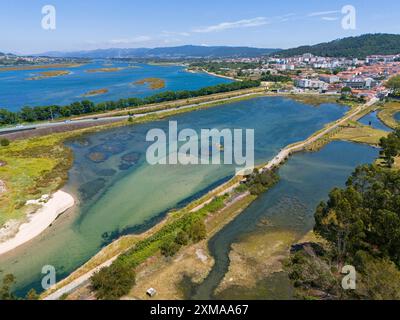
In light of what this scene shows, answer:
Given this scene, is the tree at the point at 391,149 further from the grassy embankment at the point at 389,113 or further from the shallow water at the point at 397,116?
the shallow water at the point at 397,116

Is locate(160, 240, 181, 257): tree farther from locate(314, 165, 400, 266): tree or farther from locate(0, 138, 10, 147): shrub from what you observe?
locate(0, 138, 10, 147): shrub

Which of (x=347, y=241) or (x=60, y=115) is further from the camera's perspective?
(x=60, y=115)

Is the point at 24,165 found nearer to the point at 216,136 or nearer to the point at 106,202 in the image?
the point at 106,202

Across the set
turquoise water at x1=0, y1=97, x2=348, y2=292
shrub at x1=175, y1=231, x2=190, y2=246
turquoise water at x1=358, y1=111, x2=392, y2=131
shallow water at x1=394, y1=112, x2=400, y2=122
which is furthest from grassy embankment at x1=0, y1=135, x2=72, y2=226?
shallow water at x1=394, y1=112, x2=400, y2=122

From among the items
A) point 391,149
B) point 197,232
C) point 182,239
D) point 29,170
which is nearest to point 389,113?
point 391,149
